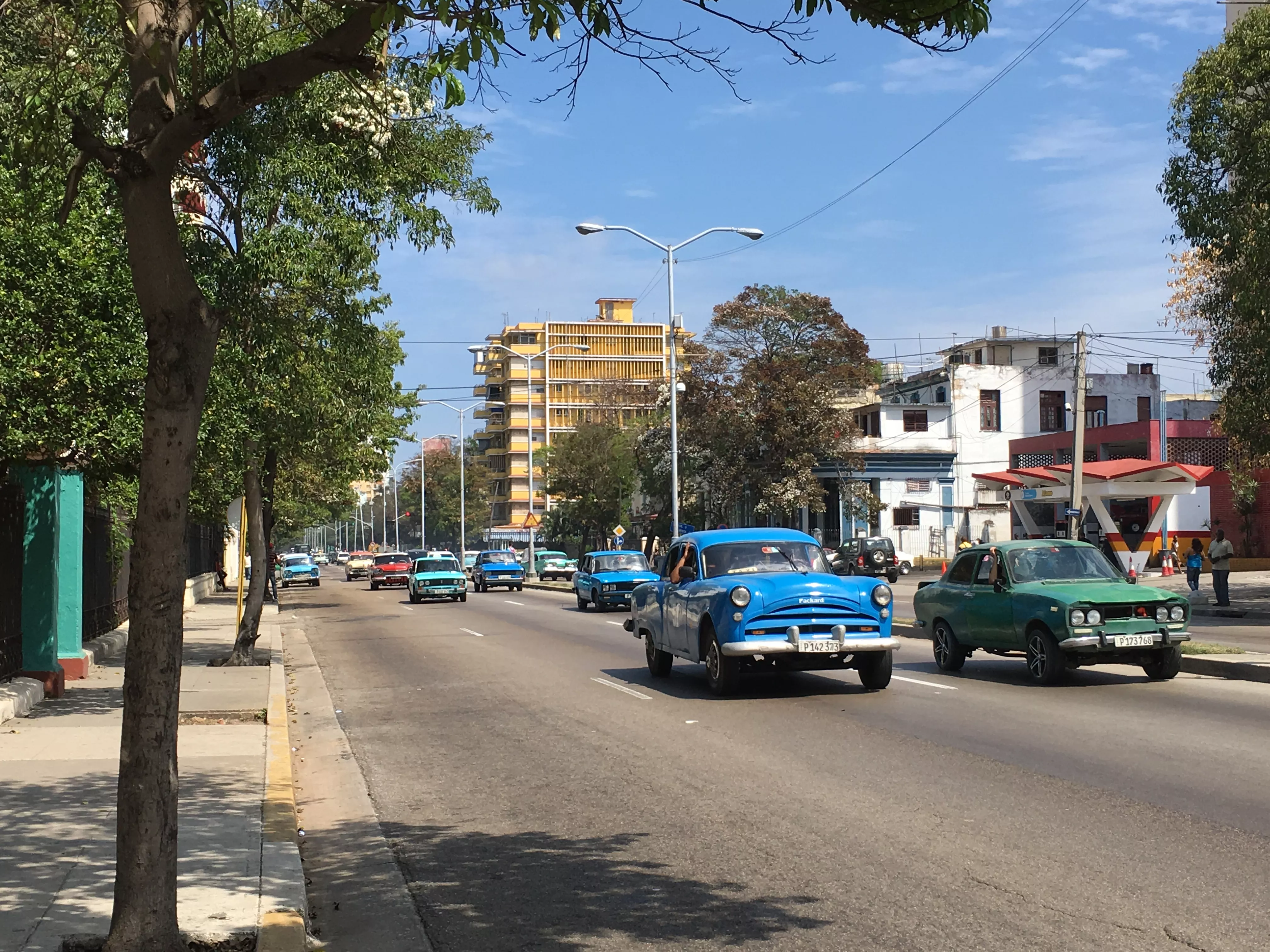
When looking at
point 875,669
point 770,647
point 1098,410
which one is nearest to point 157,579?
point 770,647

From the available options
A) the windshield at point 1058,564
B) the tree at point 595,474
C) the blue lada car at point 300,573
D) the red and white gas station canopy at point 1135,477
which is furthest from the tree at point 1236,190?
the tree at point 595,474

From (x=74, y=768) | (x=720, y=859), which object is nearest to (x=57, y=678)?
(x=74, y=768)

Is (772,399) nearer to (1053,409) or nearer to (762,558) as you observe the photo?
(1053,409)

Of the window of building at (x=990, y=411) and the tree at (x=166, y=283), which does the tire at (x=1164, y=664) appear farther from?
the window of building at (x=990, y=411)

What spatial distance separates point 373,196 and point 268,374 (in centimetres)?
263

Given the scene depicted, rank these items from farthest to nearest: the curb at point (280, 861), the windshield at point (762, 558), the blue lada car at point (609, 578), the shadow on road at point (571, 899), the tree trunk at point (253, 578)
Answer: the blue lada car at point (609, 578) → the tree trunk at point (253, 578) → the windshield at point (762, 558) → the shadow on road at point (571, 899) → the curb at point (280, 861)

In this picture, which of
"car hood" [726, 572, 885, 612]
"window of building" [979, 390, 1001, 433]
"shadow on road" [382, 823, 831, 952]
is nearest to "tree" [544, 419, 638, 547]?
"window of building" [979, 390, 1001, 433]

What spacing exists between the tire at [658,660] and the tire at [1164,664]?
218 inches

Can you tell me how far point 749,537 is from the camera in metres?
15.9

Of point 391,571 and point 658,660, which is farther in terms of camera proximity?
point 391,571

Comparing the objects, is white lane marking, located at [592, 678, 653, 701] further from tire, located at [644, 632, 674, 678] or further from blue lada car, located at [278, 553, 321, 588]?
blue lada car, located at [278, 553, 321, 588]

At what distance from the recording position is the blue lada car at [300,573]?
6556 cm

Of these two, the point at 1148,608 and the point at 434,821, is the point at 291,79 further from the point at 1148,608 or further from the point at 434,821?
the point at 1148,608

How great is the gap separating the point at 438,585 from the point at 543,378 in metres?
104
